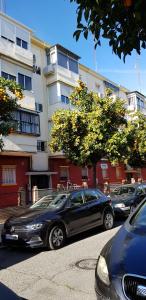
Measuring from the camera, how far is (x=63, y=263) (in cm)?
733

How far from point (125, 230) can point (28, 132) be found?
62.4 ft

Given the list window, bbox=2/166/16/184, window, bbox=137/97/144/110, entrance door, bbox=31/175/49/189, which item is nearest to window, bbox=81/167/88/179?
entrance door, bbox=31/175/49/189

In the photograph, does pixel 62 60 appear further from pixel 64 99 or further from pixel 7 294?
pixel 7 294

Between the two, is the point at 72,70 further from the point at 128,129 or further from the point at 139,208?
the point at 139,208

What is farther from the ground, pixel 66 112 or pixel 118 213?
pixel 66 112

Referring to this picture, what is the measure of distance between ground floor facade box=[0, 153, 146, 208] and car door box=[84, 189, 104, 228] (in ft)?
27.0

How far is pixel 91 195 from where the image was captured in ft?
36.5

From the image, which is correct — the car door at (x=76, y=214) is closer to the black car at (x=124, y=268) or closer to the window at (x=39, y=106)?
the black car at (x=124, y=268)

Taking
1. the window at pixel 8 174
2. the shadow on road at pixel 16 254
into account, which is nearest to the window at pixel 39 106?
the window at pixel 8 174

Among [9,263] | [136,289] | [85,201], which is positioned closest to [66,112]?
[85,201]

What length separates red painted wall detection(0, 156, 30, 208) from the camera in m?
21.3

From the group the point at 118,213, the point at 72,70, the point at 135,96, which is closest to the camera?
the point at 118,213

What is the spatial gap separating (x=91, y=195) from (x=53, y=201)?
1.58 metres

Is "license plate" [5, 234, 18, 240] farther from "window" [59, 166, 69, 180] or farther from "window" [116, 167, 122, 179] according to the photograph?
"window" [116, 167, 122, 179]
